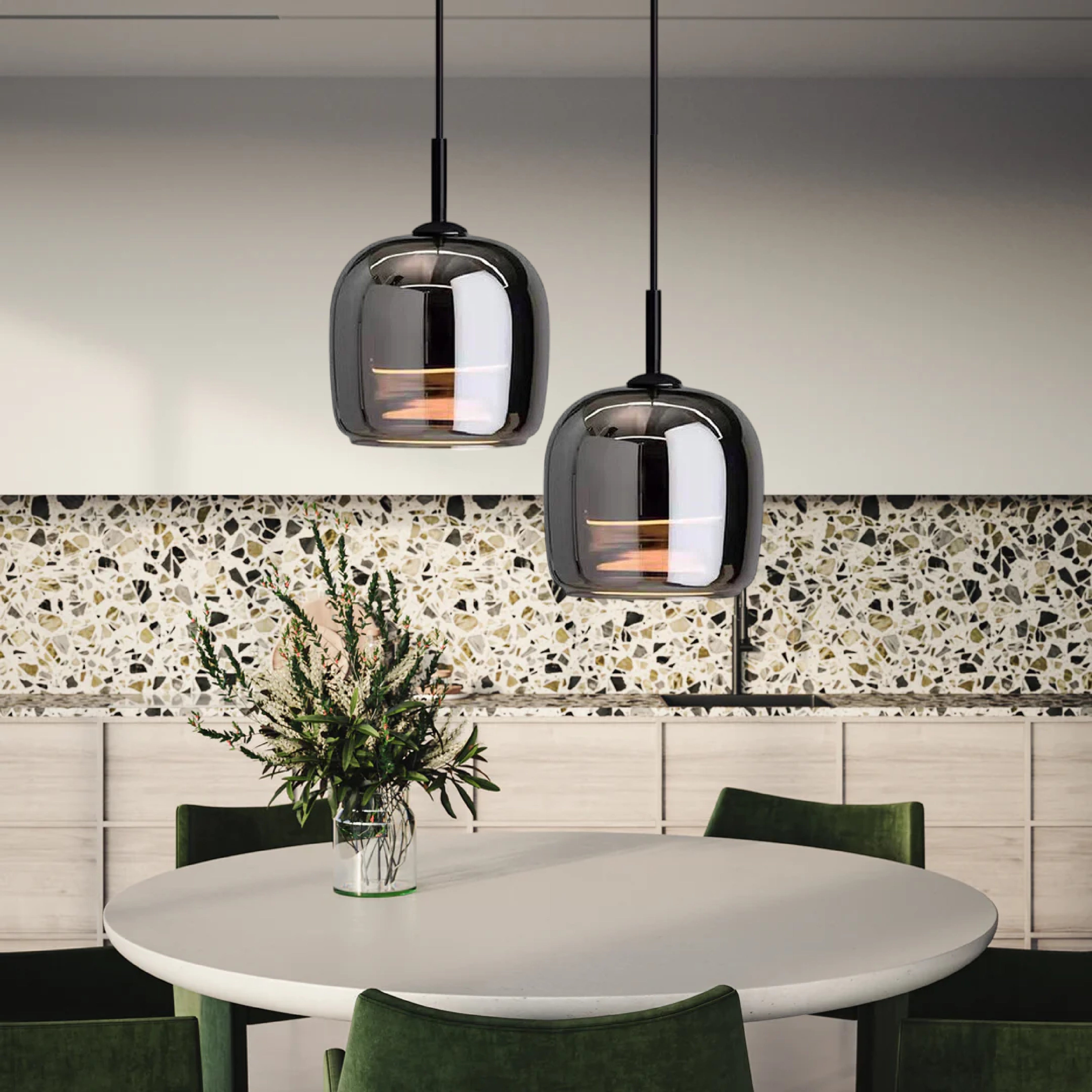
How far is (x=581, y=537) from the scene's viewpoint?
1824 mm

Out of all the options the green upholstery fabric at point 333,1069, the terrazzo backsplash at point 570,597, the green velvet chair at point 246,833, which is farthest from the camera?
the terrazzo backsplash at point 570,597

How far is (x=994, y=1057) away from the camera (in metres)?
1.77

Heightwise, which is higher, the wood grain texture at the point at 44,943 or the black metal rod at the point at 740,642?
the black metal rod at the point at 740,642

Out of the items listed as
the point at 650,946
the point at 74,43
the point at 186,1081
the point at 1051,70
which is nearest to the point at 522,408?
the point at 650,946

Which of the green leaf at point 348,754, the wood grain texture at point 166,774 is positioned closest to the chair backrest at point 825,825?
the green leaf at point 348,754

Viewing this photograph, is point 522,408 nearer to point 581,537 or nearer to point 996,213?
point 581,537

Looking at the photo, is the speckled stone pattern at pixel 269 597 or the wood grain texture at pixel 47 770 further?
the speckled stone pattern at pixel 269 597

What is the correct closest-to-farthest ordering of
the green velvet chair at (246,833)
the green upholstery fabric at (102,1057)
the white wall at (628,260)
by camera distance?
1. the green upholstery fabric at (102,1057)
2. the green velvet chair at (246,833)
3. the white wall at (628,260)

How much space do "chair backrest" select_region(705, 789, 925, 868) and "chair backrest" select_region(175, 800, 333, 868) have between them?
0.92 meters

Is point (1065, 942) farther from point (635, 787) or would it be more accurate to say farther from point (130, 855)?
point (130, 855)

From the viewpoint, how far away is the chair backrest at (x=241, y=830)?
9.53ft

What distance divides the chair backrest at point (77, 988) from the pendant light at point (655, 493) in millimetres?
1251

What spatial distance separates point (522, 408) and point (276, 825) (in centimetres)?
153

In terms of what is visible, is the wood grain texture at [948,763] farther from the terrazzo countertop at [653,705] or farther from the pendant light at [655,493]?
the pendant light at [655,493]
